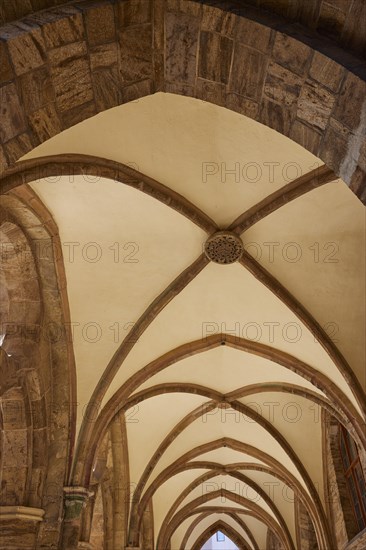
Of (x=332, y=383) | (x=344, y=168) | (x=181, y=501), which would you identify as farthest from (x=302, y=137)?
(x=181, y=501)

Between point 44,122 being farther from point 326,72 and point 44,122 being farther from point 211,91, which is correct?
point 326,72

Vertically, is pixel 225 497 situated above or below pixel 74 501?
above

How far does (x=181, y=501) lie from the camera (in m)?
15.5

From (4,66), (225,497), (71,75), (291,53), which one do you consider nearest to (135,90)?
(71,75)

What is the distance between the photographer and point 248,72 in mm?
3207

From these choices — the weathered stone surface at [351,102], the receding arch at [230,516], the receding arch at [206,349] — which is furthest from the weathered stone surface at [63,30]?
the receding arch at [230,516]

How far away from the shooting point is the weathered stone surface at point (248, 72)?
3.12 m

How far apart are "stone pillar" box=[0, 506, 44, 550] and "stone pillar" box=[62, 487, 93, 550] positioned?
15.6 inches

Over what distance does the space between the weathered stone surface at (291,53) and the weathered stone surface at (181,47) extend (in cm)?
52

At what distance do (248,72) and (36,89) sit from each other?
1166 mm

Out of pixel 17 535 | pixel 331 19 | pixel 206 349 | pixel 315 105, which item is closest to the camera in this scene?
pixel 331 19

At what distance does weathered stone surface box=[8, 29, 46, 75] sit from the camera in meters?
2.86

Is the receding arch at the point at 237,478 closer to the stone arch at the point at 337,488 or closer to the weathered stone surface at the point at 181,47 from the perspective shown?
the stone arch at the point at 337,488

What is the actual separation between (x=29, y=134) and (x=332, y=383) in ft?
22.3
